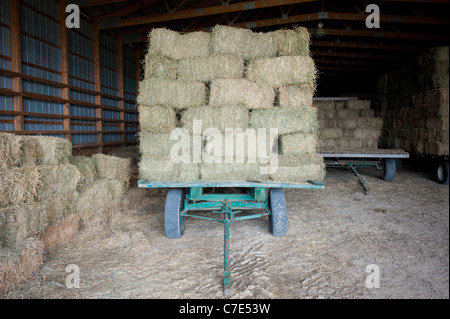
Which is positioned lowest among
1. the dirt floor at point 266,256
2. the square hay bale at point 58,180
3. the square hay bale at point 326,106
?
the dirt floor at point 266,256

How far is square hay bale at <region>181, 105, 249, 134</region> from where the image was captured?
4.68 metres

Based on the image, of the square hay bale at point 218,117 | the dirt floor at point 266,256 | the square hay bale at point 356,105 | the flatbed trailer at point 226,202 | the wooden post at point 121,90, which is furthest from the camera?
the wooden post at point 121,90

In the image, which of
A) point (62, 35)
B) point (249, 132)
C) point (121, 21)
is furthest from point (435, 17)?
point (62, 35)

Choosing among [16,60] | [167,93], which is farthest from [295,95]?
[16,60]

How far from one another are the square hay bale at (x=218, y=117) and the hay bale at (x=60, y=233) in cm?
228

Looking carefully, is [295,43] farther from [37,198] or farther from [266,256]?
[37,198]

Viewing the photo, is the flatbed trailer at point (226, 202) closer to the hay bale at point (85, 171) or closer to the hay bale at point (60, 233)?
the hay bale at point (60, 233)

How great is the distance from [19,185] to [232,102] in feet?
10.2

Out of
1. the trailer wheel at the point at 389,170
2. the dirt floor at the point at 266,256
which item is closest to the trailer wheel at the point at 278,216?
the dirt floor at the point at 266,256

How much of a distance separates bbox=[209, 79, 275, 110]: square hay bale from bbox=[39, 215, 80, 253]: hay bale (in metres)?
2.84

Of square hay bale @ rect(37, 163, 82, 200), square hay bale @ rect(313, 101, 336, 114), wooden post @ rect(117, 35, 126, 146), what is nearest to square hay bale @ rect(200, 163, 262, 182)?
square hay bale @ rect(37, 163, 82, 200)

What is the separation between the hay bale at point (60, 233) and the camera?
4074 millimetres

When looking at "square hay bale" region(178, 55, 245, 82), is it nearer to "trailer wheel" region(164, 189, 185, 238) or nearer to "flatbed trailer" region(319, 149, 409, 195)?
"trailer wheel" region(164, 189, 185, 238)

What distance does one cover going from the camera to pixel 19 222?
11.8 ft
